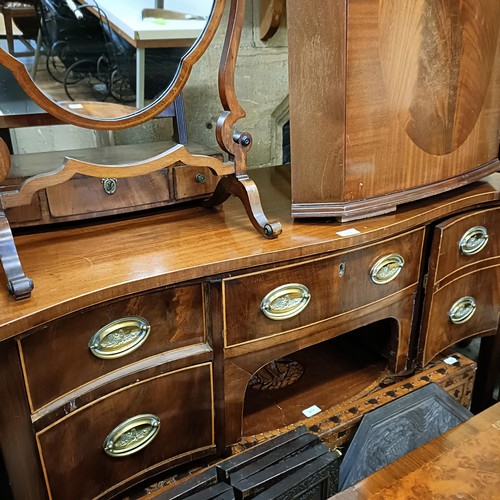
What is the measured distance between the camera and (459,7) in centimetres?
104

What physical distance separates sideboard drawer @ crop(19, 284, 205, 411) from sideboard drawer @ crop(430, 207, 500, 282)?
583mm

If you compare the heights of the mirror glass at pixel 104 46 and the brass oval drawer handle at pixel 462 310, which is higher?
the mirror glass at pixel 104 46

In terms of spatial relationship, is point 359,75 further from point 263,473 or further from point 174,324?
point 263,473

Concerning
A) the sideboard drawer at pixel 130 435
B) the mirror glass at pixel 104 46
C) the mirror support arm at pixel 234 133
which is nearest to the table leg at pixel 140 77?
the mirror glass at pixel 104 46

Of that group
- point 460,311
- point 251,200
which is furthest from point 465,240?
point 251,200

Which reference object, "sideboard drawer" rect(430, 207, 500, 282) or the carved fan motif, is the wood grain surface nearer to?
"sideboard drawer" rect(430, 207, 500, 282)

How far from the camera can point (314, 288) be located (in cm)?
104

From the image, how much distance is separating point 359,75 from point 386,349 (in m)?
0.72

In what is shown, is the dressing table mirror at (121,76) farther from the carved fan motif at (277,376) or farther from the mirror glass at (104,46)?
the carved fan motif at (277,376)

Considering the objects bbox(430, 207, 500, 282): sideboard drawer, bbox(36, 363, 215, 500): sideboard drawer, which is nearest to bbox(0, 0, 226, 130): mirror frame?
bbox(36, 363, 215, 500): sideboard drawer

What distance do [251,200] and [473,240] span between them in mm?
587

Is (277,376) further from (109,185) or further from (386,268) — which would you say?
(109,185)

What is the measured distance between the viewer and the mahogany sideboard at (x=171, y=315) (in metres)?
0.81

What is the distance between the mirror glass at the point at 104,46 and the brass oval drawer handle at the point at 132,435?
0.55 metres
